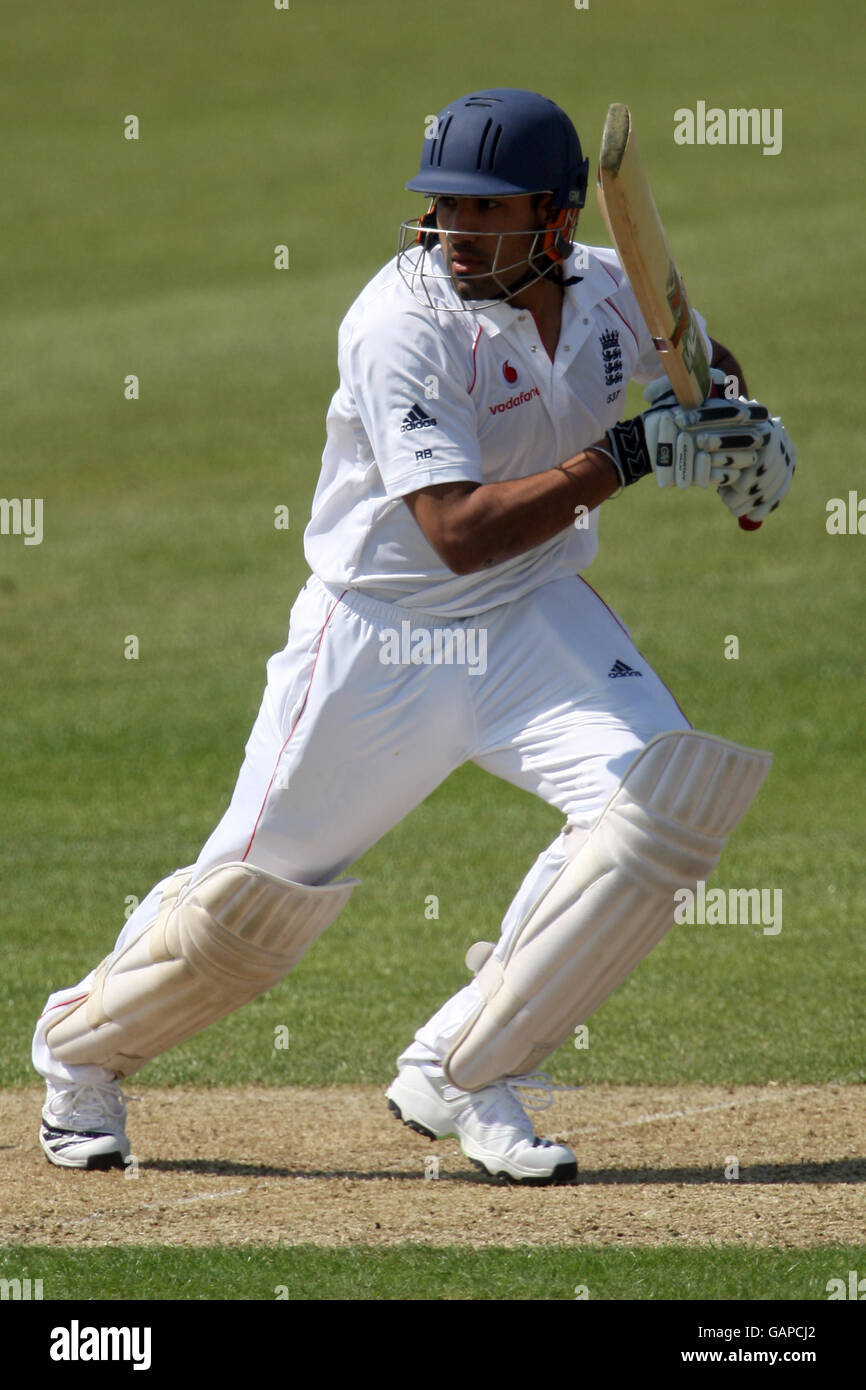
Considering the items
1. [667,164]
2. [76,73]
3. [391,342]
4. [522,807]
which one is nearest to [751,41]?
[667,164]

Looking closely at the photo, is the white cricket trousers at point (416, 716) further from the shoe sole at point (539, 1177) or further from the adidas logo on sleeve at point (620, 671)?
the shoe sole at point (539, 1177)

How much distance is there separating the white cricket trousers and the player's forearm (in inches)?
13.0

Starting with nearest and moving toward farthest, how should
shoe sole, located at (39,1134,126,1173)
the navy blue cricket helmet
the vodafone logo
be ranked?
the navy blue cricket helmet, the vodafone logo, shoe sole, located at (39,1134,126,1173)

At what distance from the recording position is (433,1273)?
423 cm

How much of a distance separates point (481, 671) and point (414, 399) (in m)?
0.71

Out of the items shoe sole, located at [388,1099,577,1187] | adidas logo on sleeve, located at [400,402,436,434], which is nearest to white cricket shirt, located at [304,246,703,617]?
adidas logo on sleeve, located at [400,402,436,434]

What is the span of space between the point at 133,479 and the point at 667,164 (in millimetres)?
12489

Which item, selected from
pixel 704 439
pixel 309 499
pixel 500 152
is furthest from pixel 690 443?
pixel 309 499

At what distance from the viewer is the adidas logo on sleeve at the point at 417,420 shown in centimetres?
463

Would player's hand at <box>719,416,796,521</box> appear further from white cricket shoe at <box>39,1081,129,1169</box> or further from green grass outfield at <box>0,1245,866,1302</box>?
white cricket shoe at <box>39,1081,129,1169</box>

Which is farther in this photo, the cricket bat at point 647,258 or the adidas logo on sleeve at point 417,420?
the adidas logo on sleeve at point 417,420

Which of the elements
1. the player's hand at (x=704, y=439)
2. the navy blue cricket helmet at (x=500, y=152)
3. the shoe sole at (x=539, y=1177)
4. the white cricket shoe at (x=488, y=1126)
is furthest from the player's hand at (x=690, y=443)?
the shoe sole at (x=539, y=1177)

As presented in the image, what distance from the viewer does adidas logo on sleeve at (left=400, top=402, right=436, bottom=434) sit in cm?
463

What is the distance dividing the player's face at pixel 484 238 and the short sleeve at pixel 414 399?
164 mm
